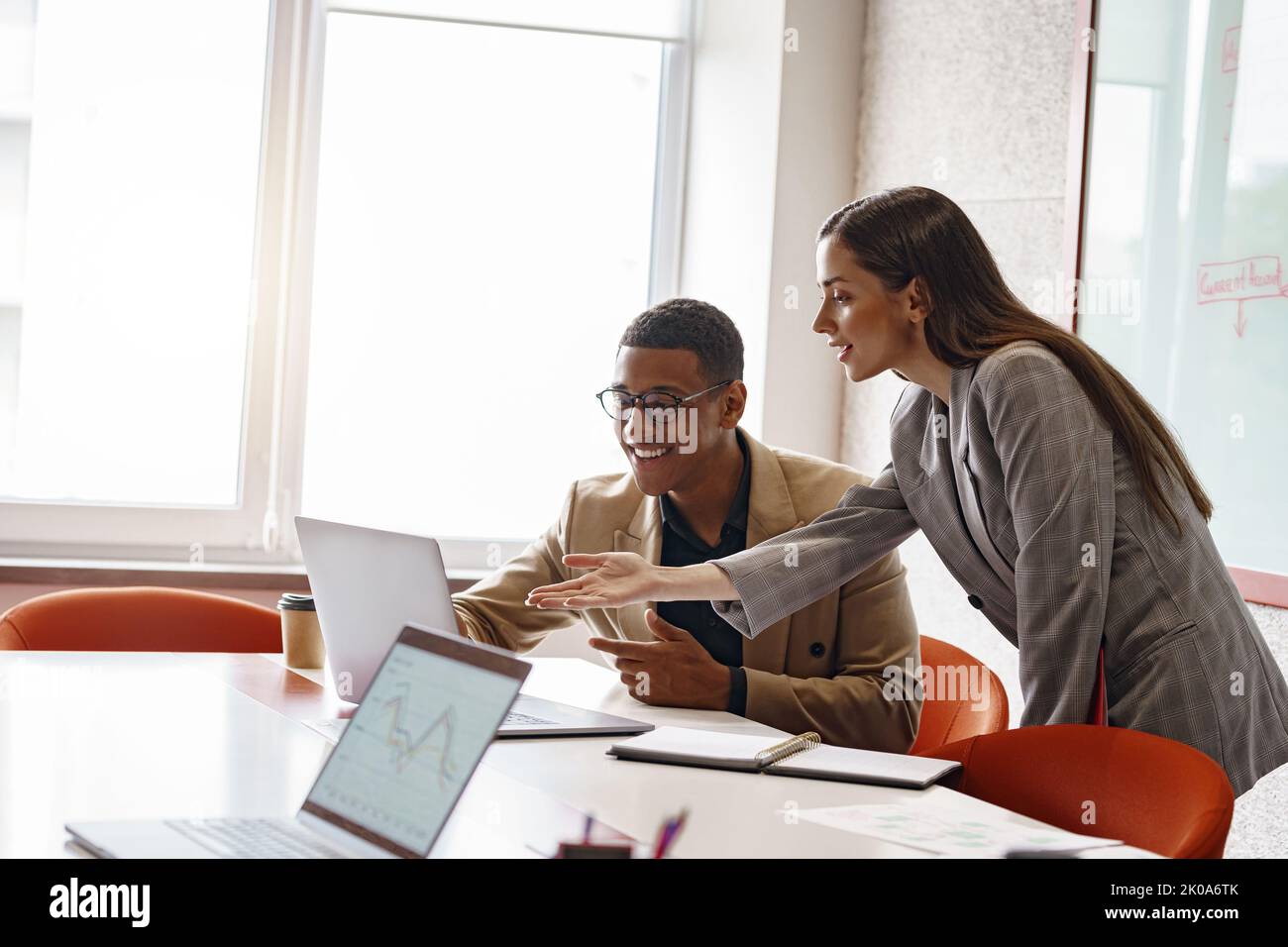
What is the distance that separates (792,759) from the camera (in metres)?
1.58

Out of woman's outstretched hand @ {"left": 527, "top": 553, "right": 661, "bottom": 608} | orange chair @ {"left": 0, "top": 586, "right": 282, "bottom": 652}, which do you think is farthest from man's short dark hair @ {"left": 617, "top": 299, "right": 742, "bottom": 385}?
orange chair @ {"left": 0, "top": 586, "right": 282, "bottom": 652}

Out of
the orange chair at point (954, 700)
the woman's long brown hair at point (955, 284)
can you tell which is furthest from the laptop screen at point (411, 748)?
the orange chair at point (954, 700)

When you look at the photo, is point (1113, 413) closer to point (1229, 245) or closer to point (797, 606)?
point (797, 606)

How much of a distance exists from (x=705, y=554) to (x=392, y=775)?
1.14 meters

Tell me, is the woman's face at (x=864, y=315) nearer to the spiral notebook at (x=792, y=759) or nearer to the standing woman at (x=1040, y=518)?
the standing woman at (x=1040, y=518)

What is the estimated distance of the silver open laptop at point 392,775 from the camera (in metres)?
1.08

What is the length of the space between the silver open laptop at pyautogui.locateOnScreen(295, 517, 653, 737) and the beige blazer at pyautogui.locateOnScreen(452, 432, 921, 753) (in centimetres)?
30

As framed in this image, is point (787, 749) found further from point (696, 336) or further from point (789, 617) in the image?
point (696, 336)

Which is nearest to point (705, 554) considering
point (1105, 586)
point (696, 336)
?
point (696, 336)

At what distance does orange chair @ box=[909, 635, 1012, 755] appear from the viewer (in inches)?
81.6

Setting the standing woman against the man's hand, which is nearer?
the standing woman

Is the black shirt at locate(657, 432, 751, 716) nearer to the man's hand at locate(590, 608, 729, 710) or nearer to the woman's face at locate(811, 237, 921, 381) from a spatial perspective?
the man's hand at locate(590, 608, 729, 710)
